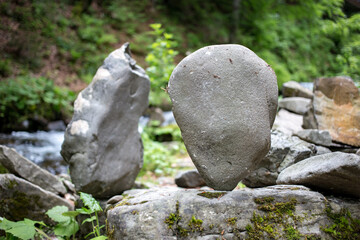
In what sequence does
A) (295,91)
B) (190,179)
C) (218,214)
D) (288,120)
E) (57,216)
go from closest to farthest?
(218,214)
(57,216)
(190,179)
(288,120)
(295,91)

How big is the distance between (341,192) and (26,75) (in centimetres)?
1011

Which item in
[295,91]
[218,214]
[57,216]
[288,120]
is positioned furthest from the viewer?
[295,91]

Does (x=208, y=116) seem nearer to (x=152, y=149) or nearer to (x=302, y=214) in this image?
(x=302, y=214)

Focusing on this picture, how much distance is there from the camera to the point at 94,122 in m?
3.14

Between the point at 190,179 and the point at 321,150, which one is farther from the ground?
the point at 321,150

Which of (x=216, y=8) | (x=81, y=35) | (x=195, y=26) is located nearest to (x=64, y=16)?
(x=81, y=35)

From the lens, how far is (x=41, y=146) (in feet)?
22.1

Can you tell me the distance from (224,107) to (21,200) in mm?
2403

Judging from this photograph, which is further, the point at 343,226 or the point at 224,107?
the point at 224,107

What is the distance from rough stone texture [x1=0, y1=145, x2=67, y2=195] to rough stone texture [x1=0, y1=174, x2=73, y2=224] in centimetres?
24

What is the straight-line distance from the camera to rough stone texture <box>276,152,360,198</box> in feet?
6.40

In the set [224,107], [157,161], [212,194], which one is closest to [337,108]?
[224,107]

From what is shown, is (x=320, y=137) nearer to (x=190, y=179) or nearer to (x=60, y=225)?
(x=190, y=179)

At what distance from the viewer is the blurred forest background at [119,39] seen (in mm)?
7855
